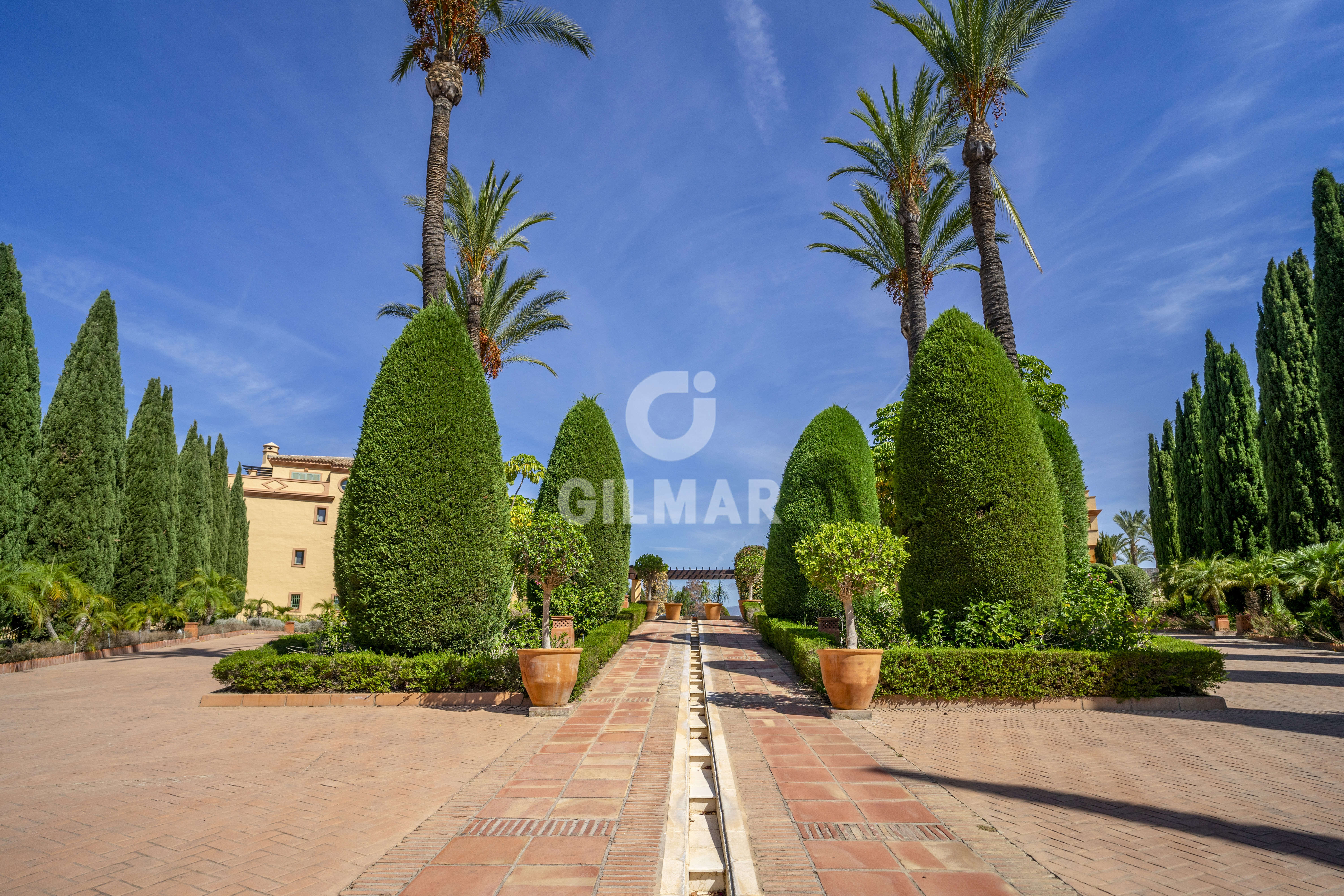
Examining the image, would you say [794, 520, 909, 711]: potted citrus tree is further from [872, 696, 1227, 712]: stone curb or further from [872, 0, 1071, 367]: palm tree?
[872, 0, 1071, 367]: palm tree

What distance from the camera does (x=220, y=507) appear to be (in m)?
28.7

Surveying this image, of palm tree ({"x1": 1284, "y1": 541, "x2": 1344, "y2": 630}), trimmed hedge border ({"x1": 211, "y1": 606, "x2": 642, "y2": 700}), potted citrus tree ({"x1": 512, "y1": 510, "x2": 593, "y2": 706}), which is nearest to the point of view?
trimmed hedge border ({"x1": 211, "y1": 606, "x2": 642, "y2": 700})

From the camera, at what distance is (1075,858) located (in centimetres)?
370

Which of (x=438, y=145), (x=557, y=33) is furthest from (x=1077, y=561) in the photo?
(x=557, y=33)

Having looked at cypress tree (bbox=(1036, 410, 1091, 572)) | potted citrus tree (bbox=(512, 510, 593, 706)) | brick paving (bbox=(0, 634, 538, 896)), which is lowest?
brick paving (bbox=(0, 634, 538, 896))

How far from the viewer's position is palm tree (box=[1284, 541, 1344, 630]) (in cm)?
1424

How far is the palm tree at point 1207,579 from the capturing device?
803 inches

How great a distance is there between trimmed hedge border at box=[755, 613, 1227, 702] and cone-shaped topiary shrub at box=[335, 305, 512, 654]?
5.40 m

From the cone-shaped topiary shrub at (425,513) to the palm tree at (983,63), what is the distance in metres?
Result: 10.6

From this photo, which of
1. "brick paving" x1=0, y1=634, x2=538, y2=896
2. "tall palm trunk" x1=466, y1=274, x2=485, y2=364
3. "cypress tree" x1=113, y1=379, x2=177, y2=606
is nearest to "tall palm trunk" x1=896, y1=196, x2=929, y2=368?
"tall palm trunk" x1=466, y1=274, x2=485, y2=364

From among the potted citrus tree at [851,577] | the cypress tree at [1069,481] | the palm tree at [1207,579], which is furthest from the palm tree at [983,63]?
the palm tree at [1207,579]

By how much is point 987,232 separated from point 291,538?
35.1 m

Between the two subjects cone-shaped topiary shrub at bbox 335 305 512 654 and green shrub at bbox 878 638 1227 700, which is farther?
cone-shaped topiary shrub at bbox 335 305 512 654

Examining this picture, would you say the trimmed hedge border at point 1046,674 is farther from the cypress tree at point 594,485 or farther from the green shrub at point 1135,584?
the green shrub at point 1135,584
